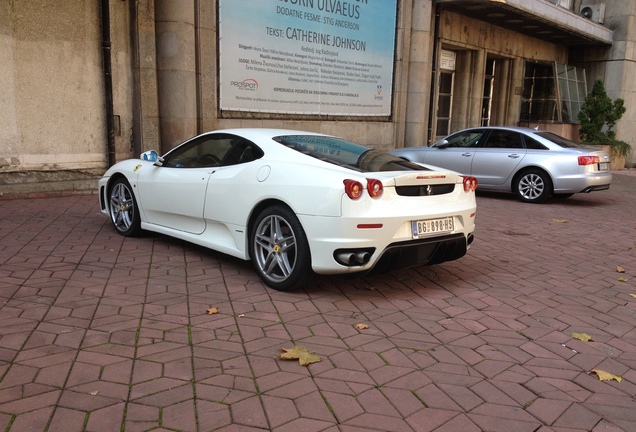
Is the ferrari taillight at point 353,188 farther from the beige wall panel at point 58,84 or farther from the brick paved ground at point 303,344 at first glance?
the beige wall panel at point 58,84

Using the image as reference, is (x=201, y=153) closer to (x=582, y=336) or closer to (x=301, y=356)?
(x=301, y=356)

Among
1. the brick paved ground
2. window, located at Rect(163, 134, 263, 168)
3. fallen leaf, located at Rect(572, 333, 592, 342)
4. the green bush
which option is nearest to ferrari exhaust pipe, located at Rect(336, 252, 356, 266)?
the brick paved ground

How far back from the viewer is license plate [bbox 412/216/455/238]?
4391mm

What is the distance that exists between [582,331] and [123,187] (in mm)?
4971

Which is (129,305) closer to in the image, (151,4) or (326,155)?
(326,155)

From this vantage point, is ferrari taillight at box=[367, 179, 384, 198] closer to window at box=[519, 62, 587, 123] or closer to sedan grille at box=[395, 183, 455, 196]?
sedan grille at box=[395, 183, 455, 196]

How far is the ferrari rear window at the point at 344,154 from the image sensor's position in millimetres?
4641

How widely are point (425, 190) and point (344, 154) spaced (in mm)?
820

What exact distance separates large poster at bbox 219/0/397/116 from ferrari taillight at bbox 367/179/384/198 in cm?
718

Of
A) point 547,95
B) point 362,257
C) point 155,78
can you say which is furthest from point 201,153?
point 547,95

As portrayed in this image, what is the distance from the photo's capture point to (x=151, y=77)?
10000 mm

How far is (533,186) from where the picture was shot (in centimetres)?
1045

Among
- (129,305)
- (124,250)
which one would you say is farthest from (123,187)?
(129,305)

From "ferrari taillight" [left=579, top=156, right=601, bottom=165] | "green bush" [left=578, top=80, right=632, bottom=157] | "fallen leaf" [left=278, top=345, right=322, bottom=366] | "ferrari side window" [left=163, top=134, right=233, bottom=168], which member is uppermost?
"green bush" [left=578, top=80, right=632, bottom=157]
